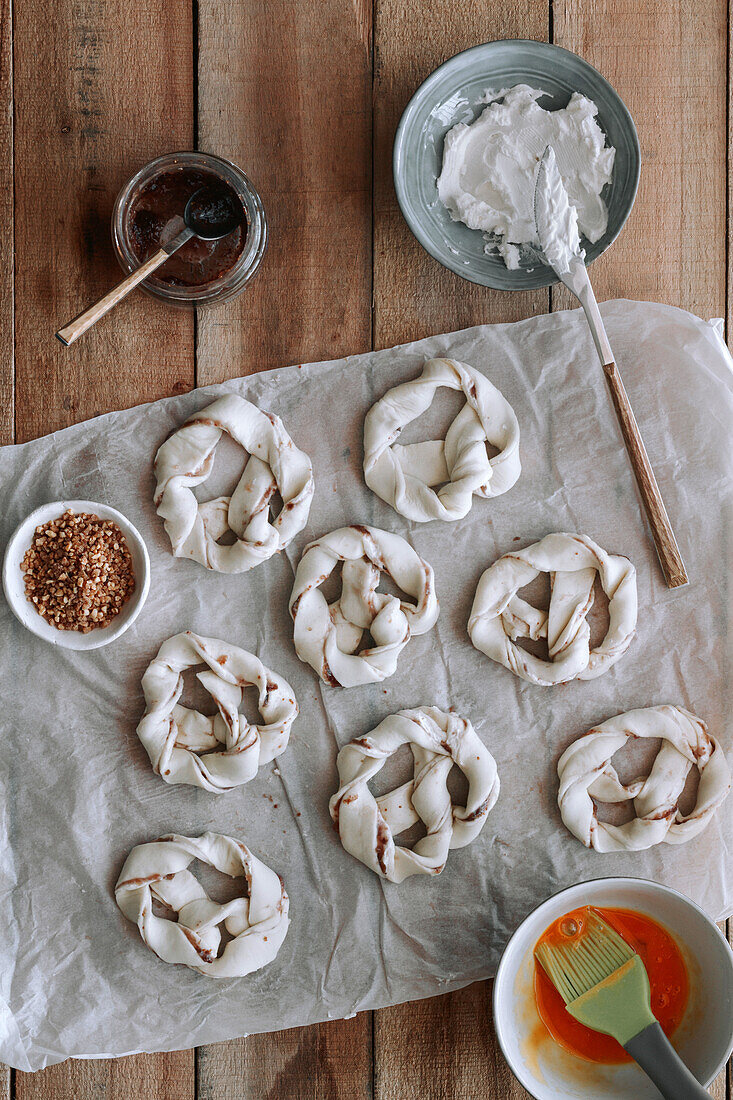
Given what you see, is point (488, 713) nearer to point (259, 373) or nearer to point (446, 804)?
point (446, 804)

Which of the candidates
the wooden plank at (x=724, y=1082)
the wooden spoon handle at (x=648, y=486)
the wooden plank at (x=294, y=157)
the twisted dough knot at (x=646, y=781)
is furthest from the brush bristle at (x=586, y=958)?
the wooden plank at (x=294, y=157)

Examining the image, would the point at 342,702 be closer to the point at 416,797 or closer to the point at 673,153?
the point at 416,797

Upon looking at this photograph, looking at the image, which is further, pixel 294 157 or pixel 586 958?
pixel 294 157

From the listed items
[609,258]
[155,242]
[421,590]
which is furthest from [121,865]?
[609,258]

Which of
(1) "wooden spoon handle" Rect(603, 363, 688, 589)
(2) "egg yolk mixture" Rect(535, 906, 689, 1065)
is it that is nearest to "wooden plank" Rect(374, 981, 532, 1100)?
(2) "egg yolk mixture" Rect(535, 906, 689, 1065)

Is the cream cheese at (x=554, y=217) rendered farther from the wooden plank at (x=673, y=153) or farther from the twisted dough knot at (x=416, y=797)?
the twisted dough knot at (x=416, y=797)

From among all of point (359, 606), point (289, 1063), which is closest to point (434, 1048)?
point (289, 1063)
